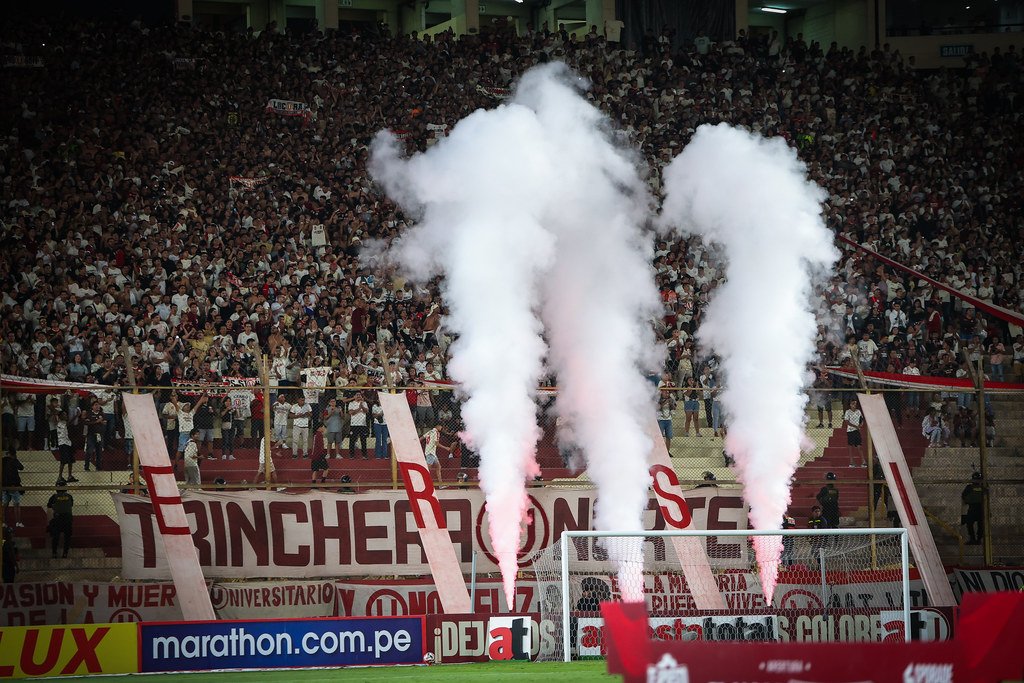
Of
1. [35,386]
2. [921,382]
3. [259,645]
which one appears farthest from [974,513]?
[35,386]

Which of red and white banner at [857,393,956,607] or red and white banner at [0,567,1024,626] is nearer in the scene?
red and white banner at [0,567,1024,626]

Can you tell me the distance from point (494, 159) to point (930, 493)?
26.5 ft

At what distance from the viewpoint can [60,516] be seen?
1694cm

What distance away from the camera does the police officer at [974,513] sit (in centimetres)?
1891

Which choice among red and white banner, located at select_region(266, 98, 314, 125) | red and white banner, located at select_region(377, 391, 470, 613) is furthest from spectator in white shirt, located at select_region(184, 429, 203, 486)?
red and white banner, located at select_region(266, 98, 314, 125)

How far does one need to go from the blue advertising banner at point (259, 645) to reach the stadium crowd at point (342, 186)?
392cm

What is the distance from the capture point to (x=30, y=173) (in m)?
24.9

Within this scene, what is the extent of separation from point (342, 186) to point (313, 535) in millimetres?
11176

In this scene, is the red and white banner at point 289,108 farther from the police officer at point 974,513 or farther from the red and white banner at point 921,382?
the police officer at point 974,513

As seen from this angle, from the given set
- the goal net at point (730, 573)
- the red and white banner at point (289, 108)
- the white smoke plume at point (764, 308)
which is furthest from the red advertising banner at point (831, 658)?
the red and white banner at point (289, 108)

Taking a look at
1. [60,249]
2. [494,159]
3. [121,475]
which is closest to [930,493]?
[494,159]

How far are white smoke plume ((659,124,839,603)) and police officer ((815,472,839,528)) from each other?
2.34 ft

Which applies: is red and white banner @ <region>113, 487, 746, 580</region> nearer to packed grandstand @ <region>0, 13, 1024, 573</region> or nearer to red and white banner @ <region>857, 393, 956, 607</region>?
packed grandstand @ <region>0, 13, 1024, 573</region>

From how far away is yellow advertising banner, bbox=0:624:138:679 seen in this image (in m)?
13.8
